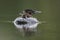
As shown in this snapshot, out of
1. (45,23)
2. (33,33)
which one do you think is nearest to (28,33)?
(33,33)

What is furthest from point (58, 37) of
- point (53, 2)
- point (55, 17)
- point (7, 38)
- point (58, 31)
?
point (7, 38)

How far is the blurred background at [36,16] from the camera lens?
104 cm

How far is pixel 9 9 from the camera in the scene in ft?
3.53

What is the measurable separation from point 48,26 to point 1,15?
347 mm

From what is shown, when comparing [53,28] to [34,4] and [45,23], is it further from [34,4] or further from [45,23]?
[34,4]

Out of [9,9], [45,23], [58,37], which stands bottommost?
[58,37]

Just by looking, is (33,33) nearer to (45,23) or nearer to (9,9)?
(45,23)

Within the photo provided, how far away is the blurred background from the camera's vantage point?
104 cm

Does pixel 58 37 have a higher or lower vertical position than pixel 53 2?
lower

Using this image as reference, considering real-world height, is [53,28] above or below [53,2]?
below

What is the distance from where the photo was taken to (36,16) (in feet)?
3.46

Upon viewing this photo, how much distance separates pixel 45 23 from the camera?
1059mm

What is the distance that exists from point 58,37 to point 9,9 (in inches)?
15.9

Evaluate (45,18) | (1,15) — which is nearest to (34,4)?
(45,18)
